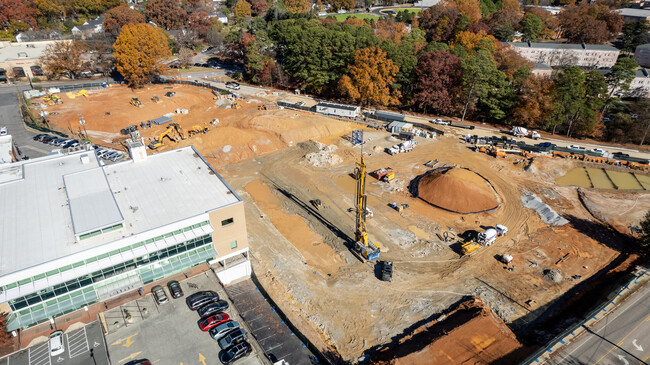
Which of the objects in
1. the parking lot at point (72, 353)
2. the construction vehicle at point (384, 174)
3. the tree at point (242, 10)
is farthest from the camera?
the tree at point (242, 10)

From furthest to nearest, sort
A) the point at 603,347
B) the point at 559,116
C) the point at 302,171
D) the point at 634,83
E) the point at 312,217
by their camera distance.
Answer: the point at 634,83
the point at 559,116
the point at 302,171
the point at 312,217
the point at 603,347

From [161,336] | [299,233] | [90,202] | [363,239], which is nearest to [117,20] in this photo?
[90,202]

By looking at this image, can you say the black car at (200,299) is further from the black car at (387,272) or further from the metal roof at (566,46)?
the metal roof at (566,46)

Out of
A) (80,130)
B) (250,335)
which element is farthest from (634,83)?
(80,130)

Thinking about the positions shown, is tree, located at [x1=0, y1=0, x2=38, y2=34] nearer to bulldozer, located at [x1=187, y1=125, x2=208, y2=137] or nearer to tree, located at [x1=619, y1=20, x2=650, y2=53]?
bulldozer, located at [x1=187, y1=125, x2=208, y2=137]

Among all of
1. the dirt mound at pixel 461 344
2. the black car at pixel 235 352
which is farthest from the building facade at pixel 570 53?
the black car at pixel 235 352

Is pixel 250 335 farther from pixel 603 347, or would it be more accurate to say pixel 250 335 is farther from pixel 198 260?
pixel 603 347

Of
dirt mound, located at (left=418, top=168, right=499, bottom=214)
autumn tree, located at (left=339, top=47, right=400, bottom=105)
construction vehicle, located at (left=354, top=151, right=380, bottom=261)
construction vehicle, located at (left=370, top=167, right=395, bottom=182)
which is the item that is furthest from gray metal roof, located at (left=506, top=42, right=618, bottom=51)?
construction vehicle, located at (left=354, top=151, right=380, bottom=261)
